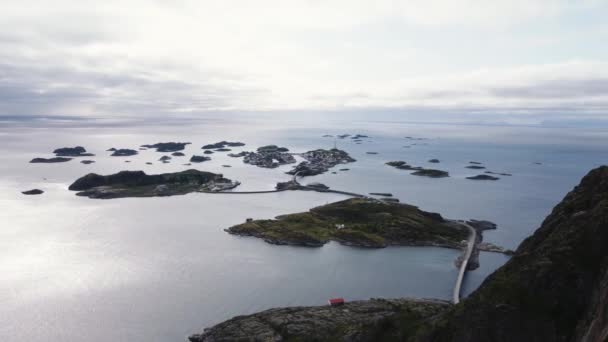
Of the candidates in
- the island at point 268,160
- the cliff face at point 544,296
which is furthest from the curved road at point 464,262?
the island at point 268,160

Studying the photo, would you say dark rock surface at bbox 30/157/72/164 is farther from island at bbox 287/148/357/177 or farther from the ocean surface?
island at bbox 287/148/357/177

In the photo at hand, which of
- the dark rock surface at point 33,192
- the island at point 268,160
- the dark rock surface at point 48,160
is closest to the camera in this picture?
the dark rock surface at point 33,192

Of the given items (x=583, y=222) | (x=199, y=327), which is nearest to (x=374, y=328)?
(x=583, y=222)

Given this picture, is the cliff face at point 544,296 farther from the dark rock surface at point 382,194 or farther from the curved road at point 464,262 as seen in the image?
the dark rock surface at point 382,194

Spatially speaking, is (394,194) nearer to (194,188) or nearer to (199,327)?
(194,188)

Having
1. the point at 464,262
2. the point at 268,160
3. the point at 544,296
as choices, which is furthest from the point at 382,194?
the point at 544,296
